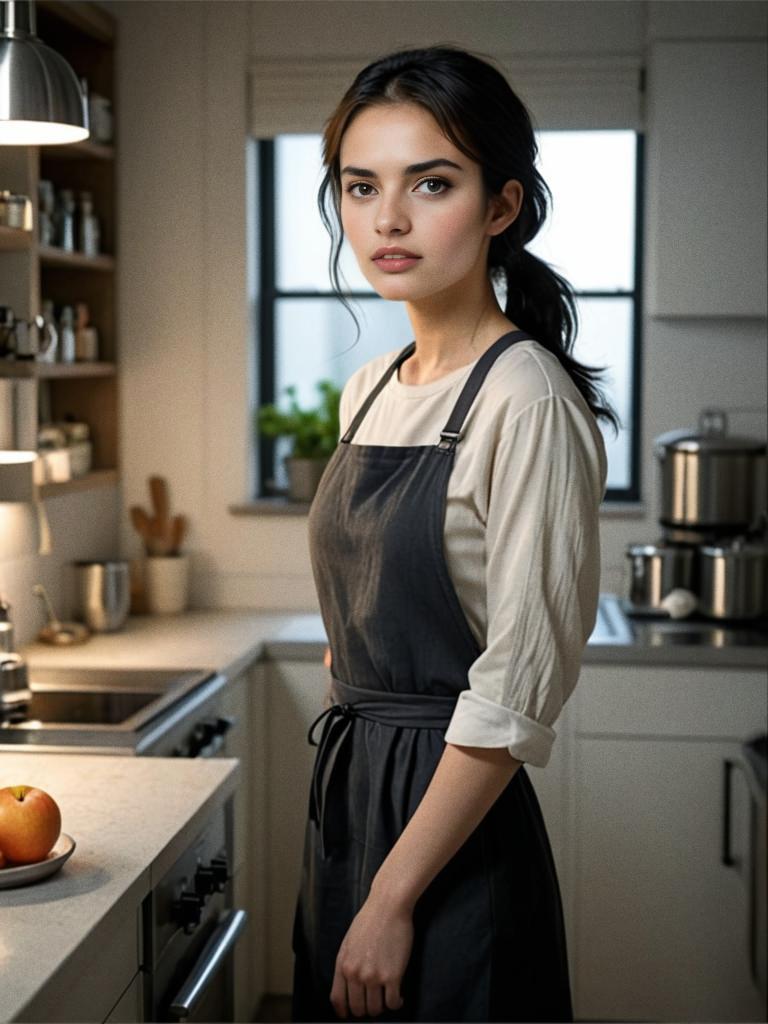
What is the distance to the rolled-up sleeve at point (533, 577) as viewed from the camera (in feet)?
3.55

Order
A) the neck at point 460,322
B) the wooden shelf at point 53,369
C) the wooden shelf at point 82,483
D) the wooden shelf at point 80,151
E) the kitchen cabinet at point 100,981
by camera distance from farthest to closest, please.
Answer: the wooden shelf at point 80,151 → the wooden shelf at point 82,483 → the wooden shelf at point 53,369 → the neck at point 460,322 → the kitchen cabinet at point 100,981

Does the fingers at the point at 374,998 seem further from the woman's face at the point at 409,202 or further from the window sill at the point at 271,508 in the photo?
the window sill at the point at 271,508

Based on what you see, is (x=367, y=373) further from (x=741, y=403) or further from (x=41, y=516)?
(x=741, y=403)

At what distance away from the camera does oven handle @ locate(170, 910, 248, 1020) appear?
1.41 meters

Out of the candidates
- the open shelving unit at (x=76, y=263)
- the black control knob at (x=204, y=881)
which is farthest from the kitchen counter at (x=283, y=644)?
the black control knob at (x=204, y=881)

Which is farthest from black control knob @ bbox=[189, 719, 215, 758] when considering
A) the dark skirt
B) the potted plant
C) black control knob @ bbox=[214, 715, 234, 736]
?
the potted plant

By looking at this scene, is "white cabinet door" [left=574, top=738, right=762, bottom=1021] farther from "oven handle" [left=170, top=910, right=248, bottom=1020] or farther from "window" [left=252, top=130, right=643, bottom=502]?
"oven handle" [left=170, top=910, right=248, bottom=1020]

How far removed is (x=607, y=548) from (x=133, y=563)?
1018 millimetres

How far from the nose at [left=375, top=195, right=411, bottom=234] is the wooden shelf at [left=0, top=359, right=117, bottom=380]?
4.08 ft

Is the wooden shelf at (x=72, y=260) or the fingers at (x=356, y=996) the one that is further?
the wooden shelf at (x=72, y=260)

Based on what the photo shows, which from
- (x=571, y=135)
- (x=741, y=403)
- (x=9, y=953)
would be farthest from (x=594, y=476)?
(x=741, y=403)

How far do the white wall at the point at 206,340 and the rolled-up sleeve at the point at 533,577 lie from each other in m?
1.47

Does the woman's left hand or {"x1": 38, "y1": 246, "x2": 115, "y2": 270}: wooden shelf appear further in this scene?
{"x1": 38, "y1": 246, "x2": 115, "y2": 270}: wooden shelf

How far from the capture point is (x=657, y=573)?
2.64 m
